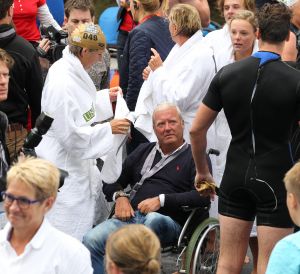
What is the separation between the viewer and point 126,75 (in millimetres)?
7961

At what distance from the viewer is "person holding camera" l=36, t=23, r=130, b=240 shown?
20.9 ft

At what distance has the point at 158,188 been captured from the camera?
263 inches

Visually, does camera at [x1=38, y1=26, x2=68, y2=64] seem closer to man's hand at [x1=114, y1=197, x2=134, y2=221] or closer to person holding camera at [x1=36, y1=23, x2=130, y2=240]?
person holding camera at [x1=36, y1=23, x2=130, y2=240]

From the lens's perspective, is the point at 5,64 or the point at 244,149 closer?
the point at 244,149

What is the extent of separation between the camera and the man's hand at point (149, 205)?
6500 mm

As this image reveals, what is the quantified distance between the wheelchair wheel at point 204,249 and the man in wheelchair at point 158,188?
0.18 metres

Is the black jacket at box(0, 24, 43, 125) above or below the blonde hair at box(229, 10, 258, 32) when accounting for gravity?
below

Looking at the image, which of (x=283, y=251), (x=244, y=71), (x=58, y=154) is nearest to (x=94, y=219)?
(x=58, y=154)

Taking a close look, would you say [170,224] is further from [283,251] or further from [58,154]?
[283,251]

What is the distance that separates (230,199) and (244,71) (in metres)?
Answer: 0.79

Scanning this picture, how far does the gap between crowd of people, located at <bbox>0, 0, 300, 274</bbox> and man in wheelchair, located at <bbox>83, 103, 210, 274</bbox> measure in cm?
1

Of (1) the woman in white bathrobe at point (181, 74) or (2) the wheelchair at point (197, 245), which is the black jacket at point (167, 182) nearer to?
(2) the wheelchair at point (197, 245)

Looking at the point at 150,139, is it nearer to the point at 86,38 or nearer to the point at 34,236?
the point at 86,38

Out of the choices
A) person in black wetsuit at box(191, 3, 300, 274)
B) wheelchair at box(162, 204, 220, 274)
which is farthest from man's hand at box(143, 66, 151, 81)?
person in black wetsuit at box(191, 3, 300, 274)
